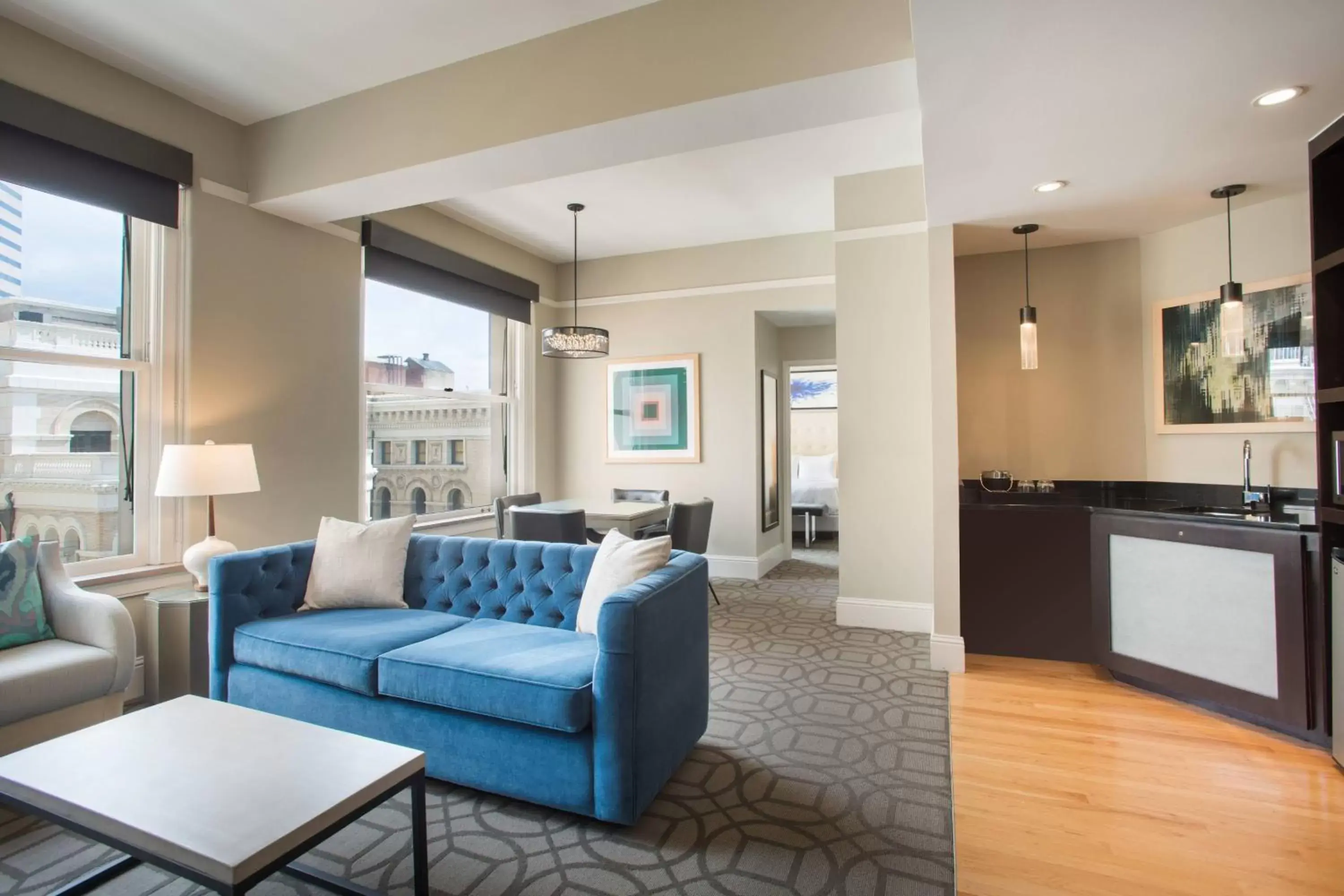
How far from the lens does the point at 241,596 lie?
288 cm

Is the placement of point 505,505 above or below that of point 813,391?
below

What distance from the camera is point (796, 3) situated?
247 cm

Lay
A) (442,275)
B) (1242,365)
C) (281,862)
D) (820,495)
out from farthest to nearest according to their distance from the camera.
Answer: (820,495) → (442,275) → (1242,365) → (281,862)

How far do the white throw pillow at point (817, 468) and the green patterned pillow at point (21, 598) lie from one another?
Result: 7192 millimetres

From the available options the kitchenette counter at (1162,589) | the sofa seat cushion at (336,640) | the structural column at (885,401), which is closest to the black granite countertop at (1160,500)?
the kitchenette counter at (1162,589)

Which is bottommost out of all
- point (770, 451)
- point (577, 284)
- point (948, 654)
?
point (948, 654)

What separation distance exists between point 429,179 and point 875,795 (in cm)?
343

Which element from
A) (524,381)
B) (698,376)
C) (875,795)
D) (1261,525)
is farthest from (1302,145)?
(524,381)

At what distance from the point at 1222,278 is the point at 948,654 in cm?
245

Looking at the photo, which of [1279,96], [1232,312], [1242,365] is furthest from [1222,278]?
[1279,96]

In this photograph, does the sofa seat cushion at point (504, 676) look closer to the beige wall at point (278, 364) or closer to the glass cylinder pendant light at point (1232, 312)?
the beige wall at point (278, 364)

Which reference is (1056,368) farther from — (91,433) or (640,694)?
(91,433)

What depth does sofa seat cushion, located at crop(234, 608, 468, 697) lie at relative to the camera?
2.45 meters

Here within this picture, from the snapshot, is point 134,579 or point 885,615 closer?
point 134,579
